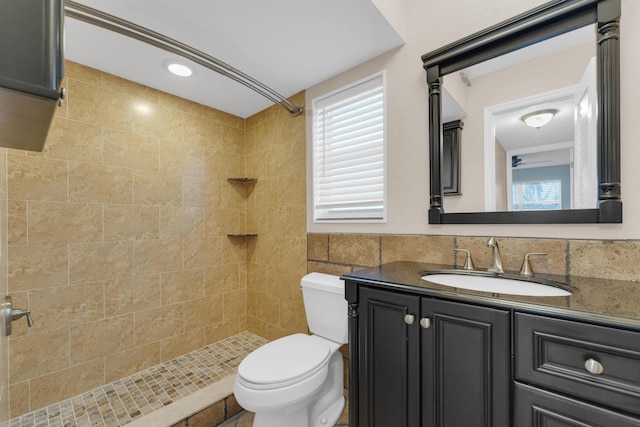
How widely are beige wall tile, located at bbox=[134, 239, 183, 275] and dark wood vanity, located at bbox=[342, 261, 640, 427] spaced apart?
1.66 meters

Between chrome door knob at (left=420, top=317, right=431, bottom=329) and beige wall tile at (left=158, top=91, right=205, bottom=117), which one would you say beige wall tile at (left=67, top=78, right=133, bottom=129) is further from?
chrome door knob at (left=420, top=317, right=431, bottom=329)

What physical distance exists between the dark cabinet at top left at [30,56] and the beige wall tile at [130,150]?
186cm

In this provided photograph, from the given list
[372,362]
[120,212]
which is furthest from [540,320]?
[120,212]

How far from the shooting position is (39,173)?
1705mm

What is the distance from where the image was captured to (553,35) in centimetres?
122

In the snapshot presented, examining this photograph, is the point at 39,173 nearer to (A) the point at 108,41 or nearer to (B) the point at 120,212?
(B) the point at 120,212

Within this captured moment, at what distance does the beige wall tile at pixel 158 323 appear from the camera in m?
2.09

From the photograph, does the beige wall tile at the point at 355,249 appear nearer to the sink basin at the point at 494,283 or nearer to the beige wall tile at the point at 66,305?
the sink basin at the point at 494,283

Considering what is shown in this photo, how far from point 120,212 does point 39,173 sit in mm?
477

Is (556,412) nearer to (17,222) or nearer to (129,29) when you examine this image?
(129,29)

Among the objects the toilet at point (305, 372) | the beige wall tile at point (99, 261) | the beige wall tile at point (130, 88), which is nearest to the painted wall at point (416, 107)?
the toilet at point (305, 372)

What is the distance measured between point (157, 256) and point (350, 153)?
1.69 metres

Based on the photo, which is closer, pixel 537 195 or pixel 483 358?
pixel 483 358

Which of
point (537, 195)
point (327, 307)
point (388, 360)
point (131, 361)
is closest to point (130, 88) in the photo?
point (131, 361)
